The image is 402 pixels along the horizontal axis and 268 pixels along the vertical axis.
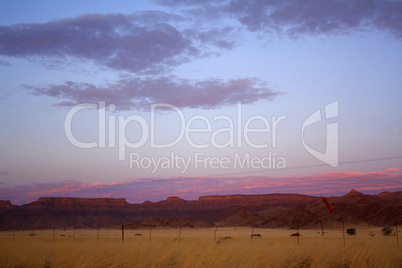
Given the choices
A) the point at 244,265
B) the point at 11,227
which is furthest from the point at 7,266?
the point at 11,227

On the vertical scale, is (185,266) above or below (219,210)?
above

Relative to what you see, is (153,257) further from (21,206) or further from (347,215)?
(21,206)

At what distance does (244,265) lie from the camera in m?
9.50

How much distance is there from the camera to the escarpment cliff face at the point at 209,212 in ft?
350

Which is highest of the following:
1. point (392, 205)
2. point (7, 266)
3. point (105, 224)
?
point (7, 266)

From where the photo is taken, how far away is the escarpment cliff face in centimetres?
10656

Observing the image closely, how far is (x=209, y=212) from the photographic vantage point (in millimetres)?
166750

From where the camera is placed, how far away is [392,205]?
103062mm

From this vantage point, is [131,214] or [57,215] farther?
[131,214]

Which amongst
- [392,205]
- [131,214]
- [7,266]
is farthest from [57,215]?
[7,266]

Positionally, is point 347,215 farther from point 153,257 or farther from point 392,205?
point 153,257

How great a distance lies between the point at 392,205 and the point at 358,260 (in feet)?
336

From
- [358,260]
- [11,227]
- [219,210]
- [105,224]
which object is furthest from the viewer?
[219,210]

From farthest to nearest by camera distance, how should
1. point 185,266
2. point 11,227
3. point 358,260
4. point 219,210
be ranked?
point 219,210 → point 11,227 → point 358,260 → point 185,266
